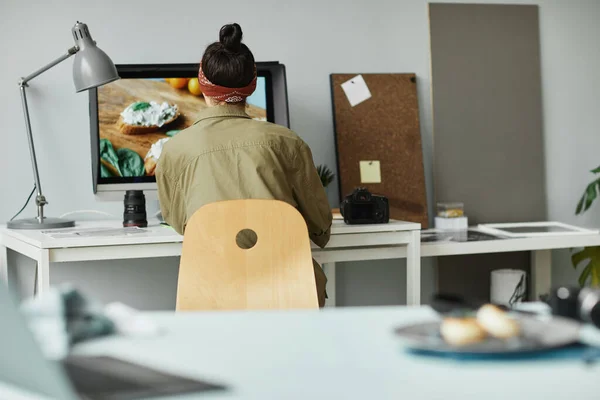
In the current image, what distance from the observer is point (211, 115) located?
2146 millimetres

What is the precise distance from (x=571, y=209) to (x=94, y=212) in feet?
7.62

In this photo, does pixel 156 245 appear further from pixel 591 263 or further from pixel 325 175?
pixel 591 263

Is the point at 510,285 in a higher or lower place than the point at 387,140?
lower

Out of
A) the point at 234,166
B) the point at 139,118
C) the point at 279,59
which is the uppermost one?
the point at 279,59

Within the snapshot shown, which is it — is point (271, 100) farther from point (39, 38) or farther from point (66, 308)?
point (66, 308)

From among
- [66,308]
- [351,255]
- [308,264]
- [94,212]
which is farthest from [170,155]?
[66,308]

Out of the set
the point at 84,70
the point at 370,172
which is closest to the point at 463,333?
the point at 84,70

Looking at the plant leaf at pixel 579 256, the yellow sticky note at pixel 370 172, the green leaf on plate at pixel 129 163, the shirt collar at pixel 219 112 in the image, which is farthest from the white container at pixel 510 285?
the shirt collar at pixel 219 112

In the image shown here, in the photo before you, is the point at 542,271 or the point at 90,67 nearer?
the point at 90,67

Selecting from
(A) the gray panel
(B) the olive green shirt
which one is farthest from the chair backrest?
(A) the gray panel

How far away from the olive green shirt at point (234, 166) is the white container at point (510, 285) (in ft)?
5.25

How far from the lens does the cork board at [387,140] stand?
3361 mm

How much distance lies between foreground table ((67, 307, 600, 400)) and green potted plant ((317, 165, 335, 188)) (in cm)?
231

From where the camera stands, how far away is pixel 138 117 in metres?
2.92
